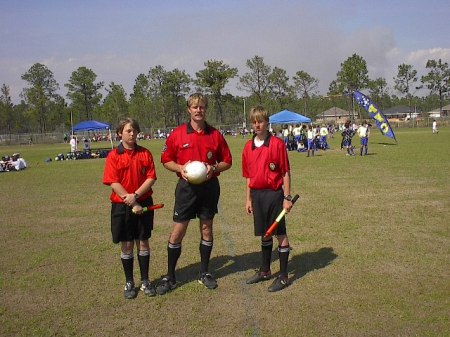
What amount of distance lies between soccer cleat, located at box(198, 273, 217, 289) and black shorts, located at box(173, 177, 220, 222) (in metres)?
0.71

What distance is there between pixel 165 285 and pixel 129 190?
120cm

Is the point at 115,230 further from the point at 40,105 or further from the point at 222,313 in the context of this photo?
the point at 40,105

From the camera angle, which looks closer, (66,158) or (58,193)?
(58,193)

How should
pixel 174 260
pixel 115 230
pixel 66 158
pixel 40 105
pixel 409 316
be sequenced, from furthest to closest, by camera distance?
1. pixel 40 105
2. pixel 66 158
3. pixel 174 260
4. pixel 115 230
5. pixel 409 316

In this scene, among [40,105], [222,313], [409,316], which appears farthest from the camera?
[40,105]

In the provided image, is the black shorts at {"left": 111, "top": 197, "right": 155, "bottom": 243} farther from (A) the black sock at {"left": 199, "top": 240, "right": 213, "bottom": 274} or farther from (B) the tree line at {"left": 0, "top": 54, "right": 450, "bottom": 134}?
(B) the tree line at {"left": 0, "top": 54, "right": 450, "bottom": 134}

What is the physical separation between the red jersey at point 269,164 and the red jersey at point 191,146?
466 millimetres

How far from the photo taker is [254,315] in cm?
426

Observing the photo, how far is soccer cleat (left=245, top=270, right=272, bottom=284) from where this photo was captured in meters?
5.14

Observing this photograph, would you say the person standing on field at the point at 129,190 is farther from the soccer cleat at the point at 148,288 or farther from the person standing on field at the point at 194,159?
the person standing on field at the point at 194,159

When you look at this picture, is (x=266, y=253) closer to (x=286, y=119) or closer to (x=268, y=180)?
(x=268, y=180)

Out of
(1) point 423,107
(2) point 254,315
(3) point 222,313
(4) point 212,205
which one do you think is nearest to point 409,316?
(2) point 254,315

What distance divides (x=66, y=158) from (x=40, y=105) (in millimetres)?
46025

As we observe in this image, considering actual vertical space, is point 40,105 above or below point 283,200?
above
